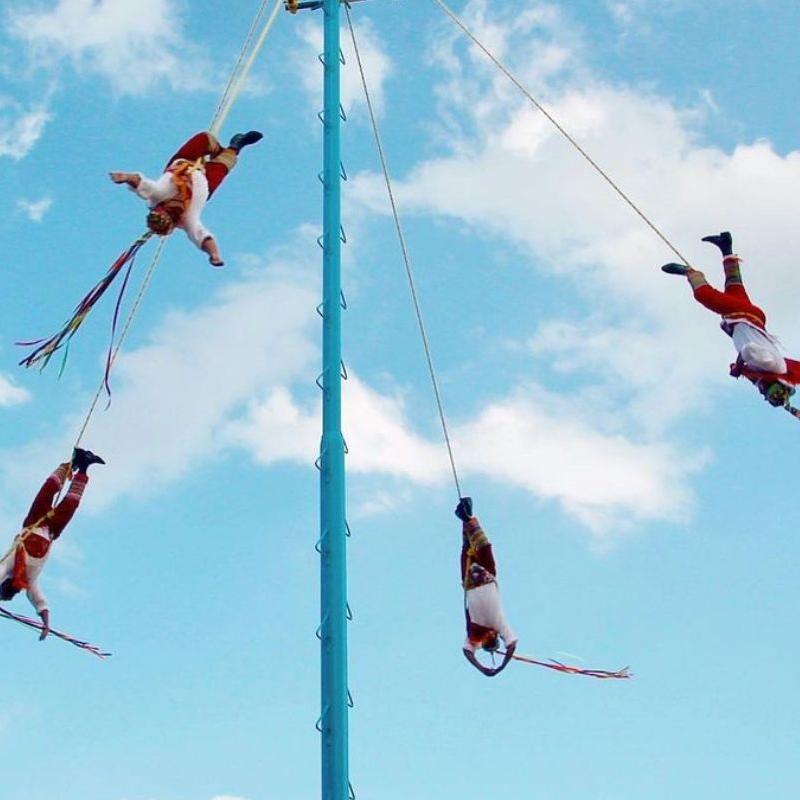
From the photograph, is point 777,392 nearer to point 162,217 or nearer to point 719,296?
point 719,296

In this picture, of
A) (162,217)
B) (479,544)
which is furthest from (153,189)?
(479,544)

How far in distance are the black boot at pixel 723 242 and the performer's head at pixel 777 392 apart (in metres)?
1.21

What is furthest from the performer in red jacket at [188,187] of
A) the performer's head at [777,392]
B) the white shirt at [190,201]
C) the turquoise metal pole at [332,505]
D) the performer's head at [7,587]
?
the performer's head at [777,392]

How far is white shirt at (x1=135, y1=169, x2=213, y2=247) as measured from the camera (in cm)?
838

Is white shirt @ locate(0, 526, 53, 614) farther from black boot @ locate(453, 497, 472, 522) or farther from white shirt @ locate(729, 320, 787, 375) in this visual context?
white shirt @ locate(729, 320, 787, 375)

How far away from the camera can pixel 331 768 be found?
23.3 ft

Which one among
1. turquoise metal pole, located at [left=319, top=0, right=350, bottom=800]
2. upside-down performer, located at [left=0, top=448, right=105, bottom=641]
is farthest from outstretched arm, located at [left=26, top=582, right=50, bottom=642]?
turquoise metal pole, located at [left=319, top=0, right=350, bottom=800]

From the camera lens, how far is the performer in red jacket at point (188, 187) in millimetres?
8359

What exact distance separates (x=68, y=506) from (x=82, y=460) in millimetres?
402

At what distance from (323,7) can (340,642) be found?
18.6 ft

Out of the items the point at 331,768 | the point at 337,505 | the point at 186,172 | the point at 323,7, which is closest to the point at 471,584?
the point at 337,505

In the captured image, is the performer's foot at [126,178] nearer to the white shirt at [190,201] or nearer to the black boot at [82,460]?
the white shirt at [190,201]

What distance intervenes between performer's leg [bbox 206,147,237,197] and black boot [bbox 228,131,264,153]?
0.05 metres

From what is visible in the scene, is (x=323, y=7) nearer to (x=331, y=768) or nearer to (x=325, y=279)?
(x=325, y=279)
